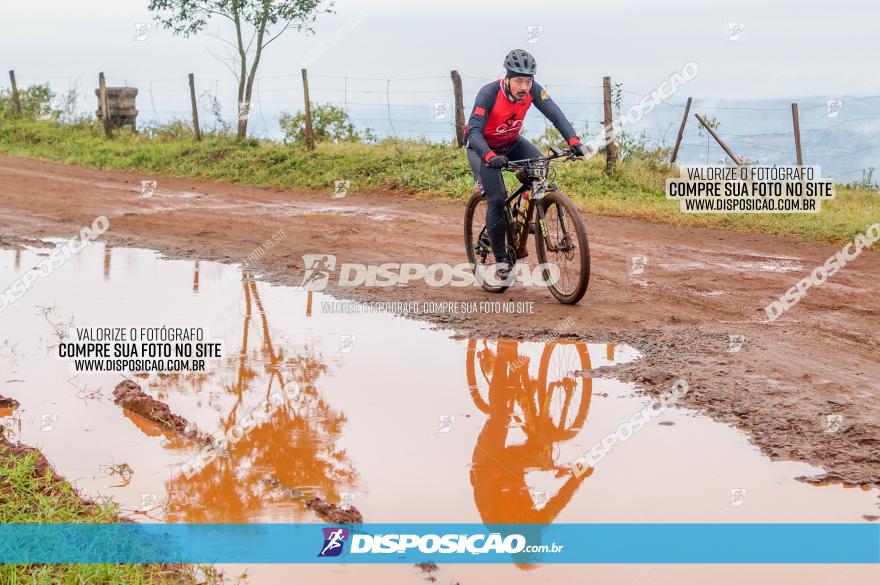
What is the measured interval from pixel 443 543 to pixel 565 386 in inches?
98.6

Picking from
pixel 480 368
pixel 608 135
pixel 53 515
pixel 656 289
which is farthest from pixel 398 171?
pixel 53 515

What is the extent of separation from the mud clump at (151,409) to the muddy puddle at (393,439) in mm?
64

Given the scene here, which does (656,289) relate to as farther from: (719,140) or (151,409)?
(719,140)

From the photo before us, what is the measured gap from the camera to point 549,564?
166 inches

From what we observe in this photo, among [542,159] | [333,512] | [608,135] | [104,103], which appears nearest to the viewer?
[333,512]

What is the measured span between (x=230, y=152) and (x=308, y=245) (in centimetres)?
1041

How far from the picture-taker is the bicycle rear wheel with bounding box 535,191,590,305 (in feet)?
27.6

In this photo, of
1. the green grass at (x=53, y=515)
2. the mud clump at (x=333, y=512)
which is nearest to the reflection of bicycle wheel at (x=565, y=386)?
the mud clump at (x=333, y=512)

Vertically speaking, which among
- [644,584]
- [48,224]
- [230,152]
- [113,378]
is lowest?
[644,584]

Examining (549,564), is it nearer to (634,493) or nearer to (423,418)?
(634,493)

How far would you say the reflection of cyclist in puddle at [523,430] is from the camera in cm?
476

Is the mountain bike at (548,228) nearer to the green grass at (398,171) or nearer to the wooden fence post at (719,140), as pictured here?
the green grass at (398,171)

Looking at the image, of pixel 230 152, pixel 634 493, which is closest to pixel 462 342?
pixel 634 493

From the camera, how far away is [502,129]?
29.1 feet
